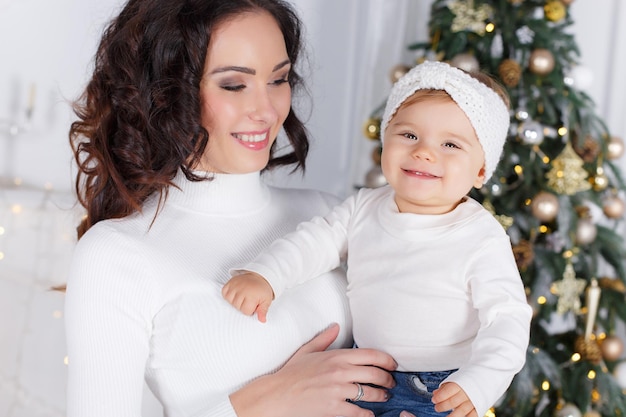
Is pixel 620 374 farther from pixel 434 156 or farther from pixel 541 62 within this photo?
pixel 434 156

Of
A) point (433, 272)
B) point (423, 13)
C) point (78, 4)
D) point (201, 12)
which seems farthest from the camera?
point (423, 13)

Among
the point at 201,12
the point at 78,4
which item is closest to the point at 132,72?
the point at 201,12

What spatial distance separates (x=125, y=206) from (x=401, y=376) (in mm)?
703

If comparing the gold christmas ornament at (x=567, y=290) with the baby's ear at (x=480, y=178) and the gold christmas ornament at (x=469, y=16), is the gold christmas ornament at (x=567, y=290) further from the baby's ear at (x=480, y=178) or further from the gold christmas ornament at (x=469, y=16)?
the baby's ear at (x=480, y=178)

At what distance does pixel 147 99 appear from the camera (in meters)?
1.69

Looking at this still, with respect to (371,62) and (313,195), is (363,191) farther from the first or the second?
(371,62)

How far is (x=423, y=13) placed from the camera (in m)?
3.29

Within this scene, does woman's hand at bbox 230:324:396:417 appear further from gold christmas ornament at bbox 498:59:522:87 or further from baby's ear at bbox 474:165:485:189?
gold christmas ornament at bbox 498:59:522:87

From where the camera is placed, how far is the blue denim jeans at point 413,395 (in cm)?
151

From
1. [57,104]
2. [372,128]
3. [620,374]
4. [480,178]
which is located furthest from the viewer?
[57,104]

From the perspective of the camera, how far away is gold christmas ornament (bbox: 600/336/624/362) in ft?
9.19

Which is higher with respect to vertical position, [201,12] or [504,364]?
[201,12]

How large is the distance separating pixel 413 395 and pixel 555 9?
163cm

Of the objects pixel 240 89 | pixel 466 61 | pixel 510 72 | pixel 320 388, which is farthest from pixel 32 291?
pixel 510 72
